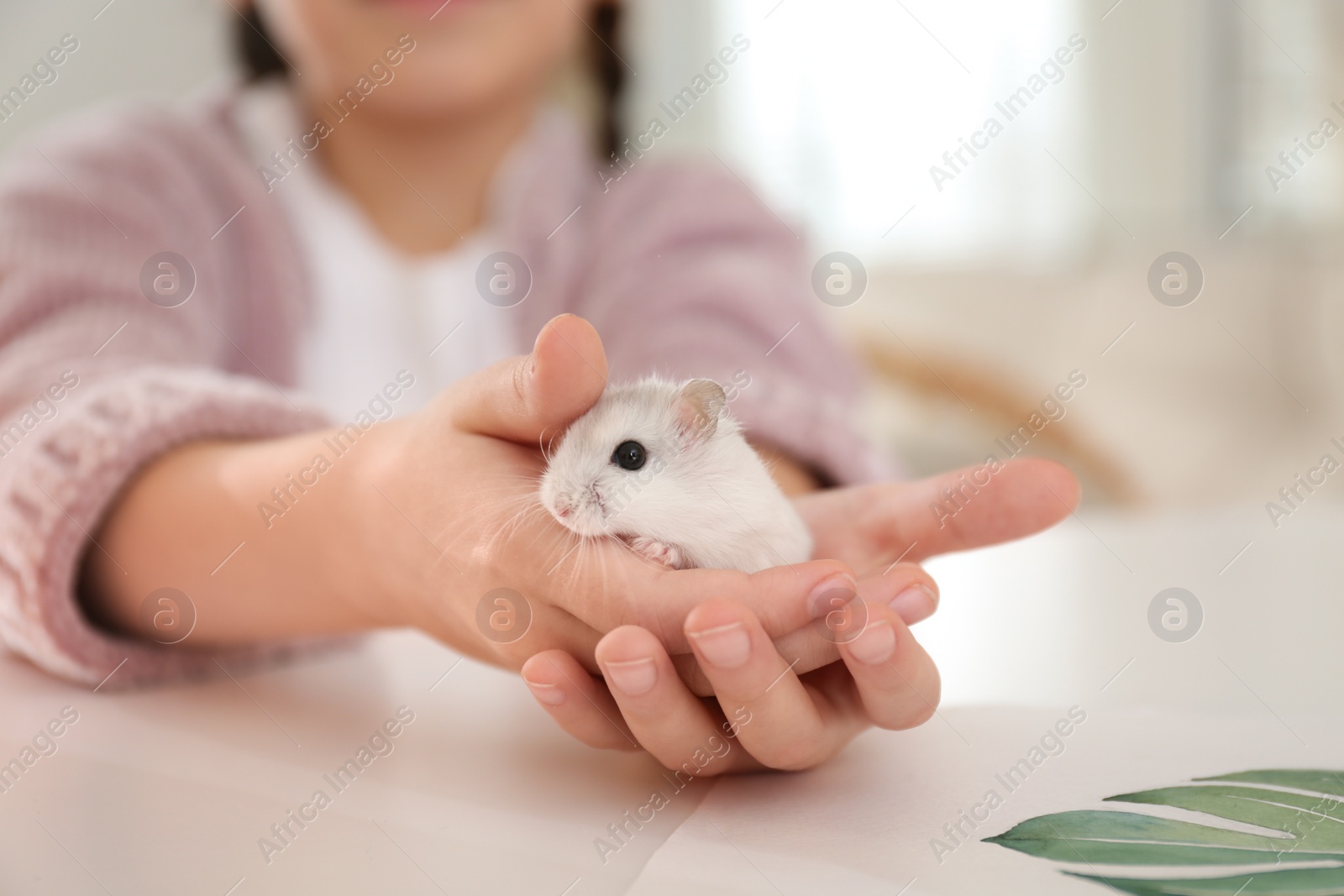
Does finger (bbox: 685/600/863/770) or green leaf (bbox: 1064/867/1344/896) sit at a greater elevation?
green leaf (bbox: 1064/867/1344/896)

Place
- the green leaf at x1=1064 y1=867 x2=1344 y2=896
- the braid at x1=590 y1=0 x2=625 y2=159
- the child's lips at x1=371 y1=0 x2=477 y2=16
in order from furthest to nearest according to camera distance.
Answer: the braid at x1=590 y1=0 x2=625 y2=159, the child's lips at x1=371 y1=0 x2=477 y2=16, the green leaf at x1=1064 y1=867 x2=1344 y2=896

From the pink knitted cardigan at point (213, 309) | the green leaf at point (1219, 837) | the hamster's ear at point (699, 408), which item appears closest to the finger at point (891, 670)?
the green leaf at point (1219, 837)

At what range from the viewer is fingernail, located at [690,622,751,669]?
0.74 meters

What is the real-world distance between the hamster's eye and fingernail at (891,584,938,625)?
0.25 meters

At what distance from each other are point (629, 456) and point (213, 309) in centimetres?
127

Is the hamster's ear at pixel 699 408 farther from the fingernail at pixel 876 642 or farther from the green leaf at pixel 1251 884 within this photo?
the green leaf at pixel 1251 884

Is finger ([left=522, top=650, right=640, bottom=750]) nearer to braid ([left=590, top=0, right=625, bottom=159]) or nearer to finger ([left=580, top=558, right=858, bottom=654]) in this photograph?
finger ([left=580, top=558, right=858, bottom=654])

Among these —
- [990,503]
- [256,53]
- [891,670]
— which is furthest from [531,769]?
[256,53]

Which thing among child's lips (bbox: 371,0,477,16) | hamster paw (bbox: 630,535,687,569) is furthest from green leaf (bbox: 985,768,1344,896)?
child's lips (bbox: 371,0,477,16)

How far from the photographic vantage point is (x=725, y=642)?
0.74m

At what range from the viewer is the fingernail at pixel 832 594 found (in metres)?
0.76

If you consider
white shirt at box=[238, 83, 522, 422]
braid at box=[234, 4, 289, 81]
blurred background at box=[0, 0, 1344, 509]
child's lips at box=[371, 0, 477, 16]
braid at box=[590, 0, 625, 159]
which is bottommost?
white shirt at box=[238, 83, 522, 422]

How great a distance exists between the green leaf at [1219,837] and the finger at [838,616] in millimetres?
186

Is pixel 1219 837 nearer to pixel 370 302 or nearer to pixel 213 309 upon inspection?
pixel 213 309
